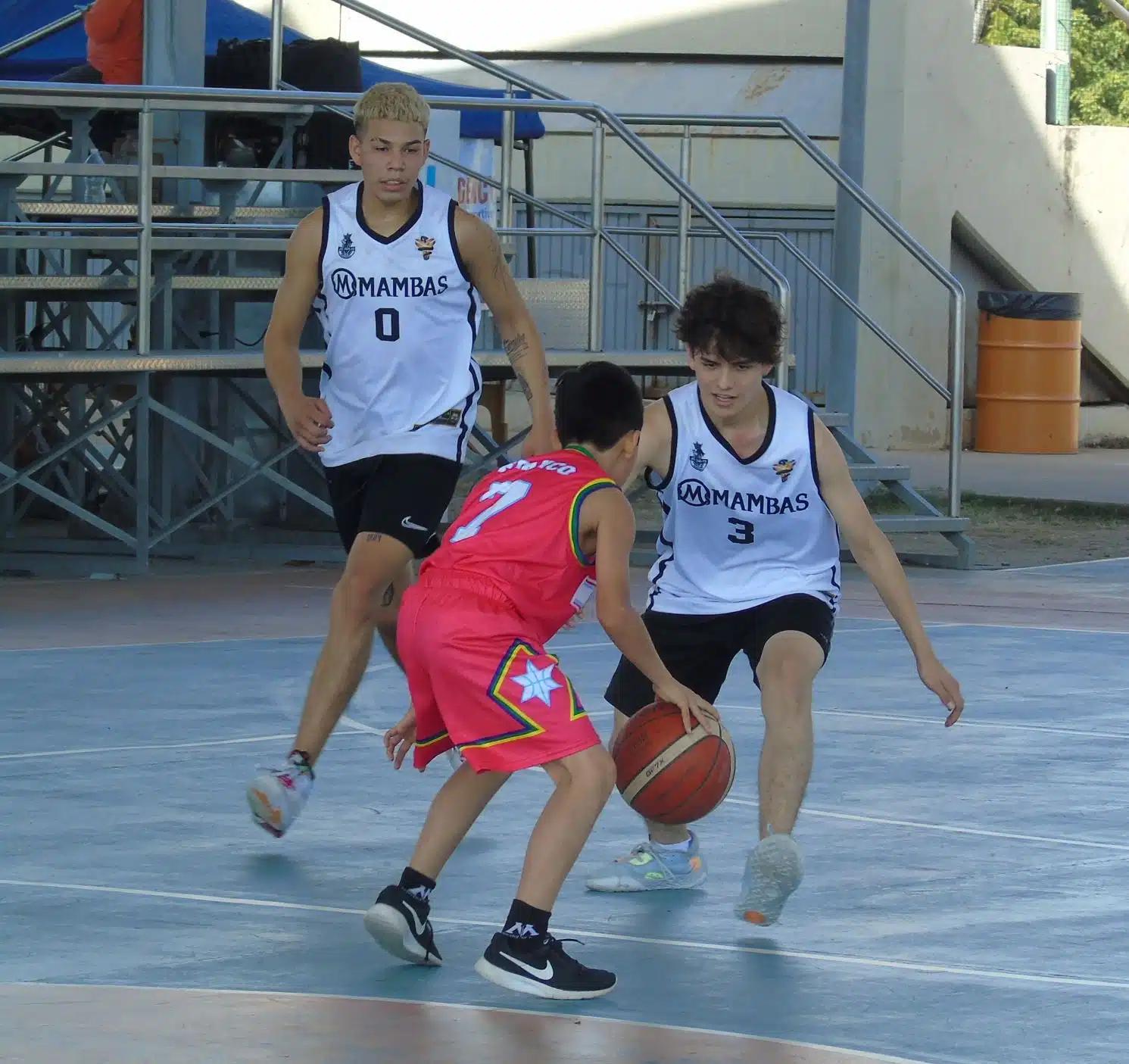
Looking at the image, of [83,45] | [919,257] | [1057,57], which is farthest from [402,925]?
[1057,57]

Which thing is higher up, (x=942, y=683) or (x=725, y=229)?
(x=725, y=229)

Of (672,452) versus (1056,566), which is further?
(1056,566)

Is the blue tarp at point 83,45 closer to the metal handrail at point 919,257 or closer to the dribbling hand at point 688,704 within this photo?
the metal handrail at point 919,257

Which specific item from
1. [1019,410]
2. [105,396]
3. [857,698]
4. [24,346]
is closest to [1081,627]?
[857,698]

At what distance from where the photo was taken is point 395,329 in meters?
6.69

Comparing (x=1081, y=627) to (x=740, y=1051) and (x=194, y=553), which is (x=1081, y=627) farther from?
(x=740, y=1051)

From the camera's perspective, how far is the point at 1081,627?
11.2 meters

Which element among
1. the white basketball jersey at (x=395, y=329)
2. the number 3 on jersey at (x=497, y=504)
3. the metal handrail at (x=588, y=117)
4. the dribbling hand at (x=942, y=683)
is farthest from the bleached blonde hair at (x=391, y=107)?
the metal handrail at (x=588, y=117)

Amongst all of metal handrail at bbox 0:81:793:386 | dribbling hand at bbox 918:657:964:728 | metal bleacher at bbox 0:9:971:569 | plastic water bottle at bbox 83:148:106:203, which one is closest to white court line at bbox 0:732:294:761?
dribbling hand at bbox 918:657:964:728

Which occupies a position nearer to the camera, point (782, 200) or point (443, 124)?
point (443, 124)

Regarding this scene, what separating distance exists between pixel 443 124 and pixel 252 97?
540 centimetres

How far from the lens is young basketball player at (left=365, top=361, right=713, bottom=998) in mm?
4844

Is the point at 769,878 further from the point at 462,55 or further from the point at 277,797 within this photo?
the point at 462,55

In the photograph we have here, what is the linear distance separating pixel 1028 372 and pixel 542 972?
1871cm
